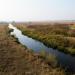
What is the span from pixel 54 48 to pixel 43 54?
18.7 feet

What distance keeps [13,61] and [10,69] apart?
2375mm

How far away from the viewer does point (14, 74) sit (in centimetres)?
1112

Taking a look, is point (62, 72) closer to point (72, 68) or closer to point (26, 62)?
point (72, 68)

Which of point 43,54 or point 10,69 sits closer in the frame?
point 10,69

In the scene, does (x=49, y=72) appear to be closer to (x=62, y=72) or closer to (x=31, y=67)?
(x=62, y=72)

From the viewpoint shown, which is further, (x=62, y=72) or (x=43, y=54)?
(x=43, y=54)

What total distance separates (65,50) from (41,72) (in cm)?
852

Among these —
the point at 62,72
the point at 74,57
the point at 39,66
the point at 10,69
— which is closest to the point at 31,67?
the point at 39,66

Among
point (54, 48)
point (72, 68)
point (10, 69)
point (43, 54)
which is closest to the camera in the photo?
point (10, 69)

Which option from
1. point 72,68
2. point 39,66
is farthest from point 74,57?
point 39,66

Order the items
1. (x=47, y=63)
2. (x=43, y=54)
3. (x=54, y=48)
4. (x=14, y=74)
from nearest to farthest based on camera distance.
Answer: (x=14, y=74)
(x=47, y=63)
(x=43, y=54)
(x=54, y=48)

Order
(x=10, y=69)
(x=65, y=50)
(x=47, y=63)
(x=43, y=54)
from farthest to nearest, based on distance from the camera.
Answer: (x=65, y=50)
(x=43, y=54)
(x=47, y=63)
(x=10, y=69)

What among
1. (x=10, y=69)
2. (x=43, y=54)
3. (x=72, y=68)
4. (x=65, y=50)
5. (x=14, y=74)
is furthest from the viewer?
(x=65, y=50)

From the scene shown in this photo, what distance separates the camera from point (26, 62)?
46.4 ft
